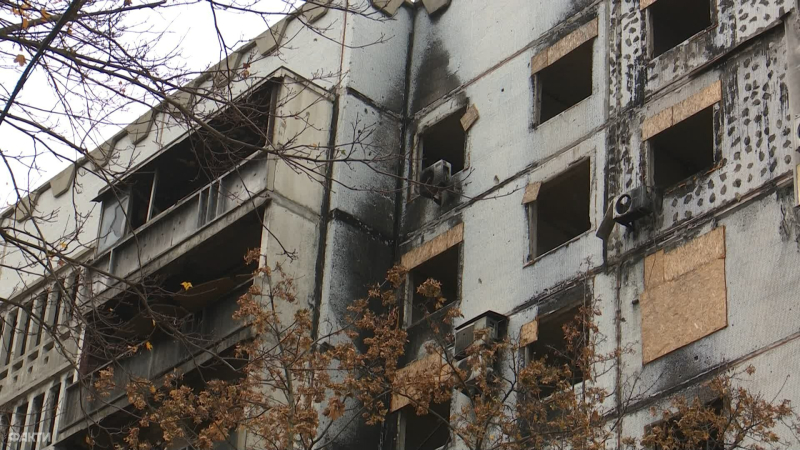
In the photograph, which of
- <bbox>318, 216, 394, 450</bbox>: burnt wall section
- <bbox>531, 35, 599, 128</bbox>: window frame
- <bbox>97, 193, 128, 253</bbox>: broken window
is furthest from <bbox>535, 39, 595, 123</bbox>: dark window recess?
<bbox>97, 193, 128, 253</bbox>: broken window

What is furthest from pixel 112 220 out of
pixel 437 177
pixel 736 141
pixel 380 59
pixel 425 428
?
pixel 736 141

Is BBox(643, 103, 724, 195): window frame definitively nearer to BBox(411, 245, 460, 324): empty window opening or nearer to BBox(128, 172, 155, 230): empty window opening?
BBox(411, 245, 460, 324): empty window opening

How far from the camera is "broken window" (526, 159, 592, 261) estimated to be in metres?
21.7

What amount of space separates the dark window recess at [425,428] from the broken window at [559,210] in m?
2.92

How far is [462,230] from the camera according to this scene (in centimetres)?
2291

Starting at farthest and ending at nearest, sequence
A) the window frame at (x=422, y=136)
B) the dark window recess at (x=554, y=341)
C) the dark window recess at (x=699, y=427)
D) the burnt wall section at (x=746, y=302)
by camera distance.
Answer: the window frame at (x=422, y=136), the dark window recess at (x=554, y=341), the burnt wall section at (x=746, y=302), the dark window recess at (x=699, y=427)

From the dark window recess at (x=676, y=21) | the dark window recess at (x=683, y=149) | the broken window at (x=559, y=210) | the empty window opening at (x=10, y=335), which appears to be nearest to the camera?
the dark window recess at (x=683, y=149)

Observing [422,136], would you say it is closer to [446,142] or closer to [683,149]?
[446,142]

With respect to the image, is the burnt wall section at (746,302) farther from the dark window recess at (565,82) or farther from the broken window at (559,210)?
the dark window recess at (565,82)

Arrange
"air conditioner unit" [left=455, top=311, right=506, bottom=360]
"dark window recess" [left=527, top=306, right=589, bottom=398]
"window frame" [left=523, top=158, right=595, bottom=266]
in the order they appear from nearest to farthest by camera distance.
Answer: "dark window recess" [left=527, top=306, right=589, bottom=398] < "air conditioner unit" [left=455, top=311, right=506, bottom=360] < "window frame" [left=523, top=158, right=595, bottom=266]

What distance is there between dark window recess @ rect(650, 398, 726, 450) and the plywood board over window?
0.98 m

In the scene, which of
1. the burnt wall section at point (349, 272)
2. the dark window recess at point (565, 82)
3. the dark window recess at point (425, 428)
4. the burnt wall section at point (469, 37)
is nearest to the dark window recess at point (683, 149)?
the dark window recess at point (565, 82)

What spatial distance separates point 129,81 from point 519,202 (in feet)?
32.6

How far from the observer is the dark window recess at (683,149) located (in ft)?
66.4
